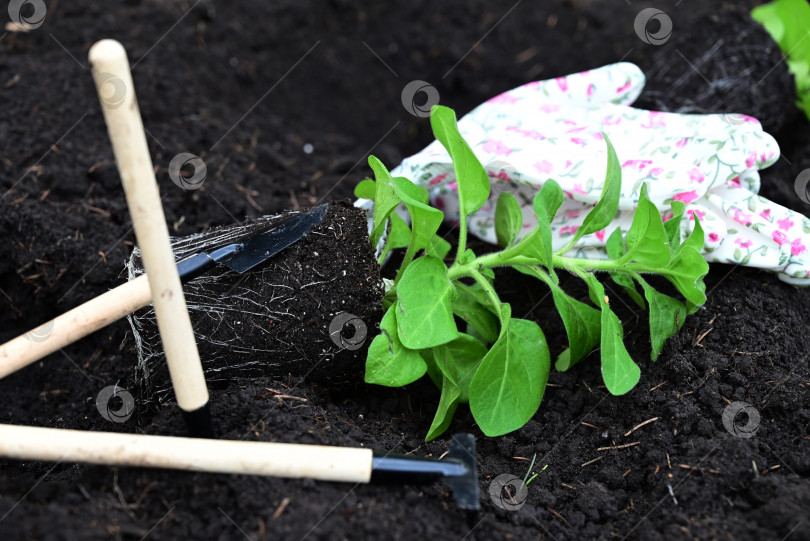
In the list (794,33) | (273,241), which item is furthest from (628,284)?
(794,33)

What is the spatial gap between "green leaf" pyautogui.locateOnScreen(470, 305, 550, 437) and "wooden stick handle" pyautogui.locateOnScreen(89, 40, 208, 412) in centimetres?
55

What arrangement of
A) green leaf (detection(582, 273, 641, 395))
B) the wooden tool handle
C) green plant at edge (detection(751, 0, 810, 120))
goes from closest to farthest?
the wooden tool handle
green leaf (detection(582, 273, 641, 395))
green plant at edge (detection(751, 0, 810, 120))


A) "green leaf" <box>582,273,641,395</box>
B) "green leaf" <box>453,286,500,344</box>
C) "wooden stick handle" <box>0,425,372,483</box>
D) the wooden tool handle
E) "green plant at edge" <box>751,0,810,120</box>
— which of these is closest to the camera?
"wooden stick handle" <box>0,425,372,483</box>

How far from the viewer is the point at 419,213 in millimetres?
1449

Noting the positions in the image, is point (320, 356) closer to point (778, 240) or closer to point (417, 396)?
point (417, 396)

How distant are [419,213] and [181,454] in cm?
67

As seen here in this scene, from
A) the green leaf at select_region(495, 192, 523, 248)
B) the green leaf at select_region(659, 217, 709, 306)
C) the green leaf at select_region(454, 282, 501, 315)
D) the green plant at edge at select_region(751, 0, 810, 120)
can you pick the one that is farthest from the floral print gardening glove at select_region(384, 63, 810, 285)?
the green plant at edge at select_region(751, 0, 810, 120)

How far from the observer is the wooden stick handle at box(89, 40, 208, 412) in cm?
92

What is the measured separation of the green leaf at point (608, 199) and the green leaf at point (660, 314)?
0.15m

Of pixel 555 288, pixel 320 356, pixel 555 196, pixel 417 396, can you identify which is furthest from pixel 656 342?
pixel 320 356

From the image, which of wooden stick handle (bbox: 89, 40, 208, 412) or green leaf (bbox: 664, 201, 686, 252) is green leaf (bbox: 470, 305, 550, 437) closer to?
green leaf (bbox: 664, 201, 686, 252)

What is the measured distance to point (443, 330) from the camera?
53.9 inches

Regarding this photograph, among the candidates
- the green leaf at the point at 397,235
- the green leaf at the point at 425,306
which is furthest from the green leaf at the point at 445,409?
the green leaf at the point at 397,235

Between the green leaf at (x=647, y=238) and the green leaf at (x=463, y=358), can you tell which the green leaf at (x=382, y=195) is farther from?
the green leaf at (x=647, y=238)
